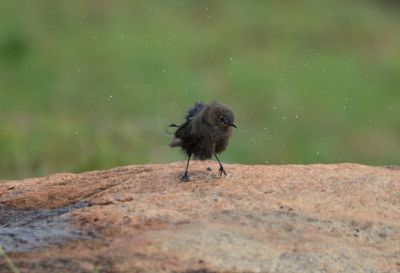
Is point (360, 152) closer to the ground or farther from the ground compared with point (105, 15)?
closer to the ground

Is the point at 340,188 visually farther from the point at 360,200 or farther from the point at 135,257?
the point at 135,257

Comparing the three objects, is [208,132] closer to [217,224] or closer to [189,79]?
[217,224]

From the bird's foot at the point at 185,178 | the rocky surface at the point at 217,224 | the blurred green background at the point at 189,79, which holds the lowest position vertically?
the rocky surface at the point at 217,224

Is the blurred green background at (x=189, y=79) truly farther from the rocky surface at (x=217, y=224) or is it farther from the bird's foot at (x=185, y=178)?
the rocky surface at (x=217, y=224)

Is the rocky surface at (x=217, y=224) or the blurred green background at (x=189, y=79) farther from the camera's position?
the blurred green background at (x=189, y=79)

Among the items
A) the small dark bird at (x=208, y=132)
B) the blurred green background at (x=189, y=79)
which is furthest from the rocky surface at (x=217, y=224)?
the blurred green background at (x=189, y=79)

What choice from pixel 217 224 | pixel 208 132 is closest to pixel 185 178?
pixel 208 132

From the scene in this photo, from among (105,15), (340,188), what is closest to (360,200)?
(340,188)
